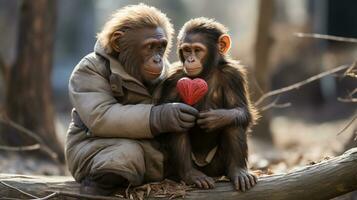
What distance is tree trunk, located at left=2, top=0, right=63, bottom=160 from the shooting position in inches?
412

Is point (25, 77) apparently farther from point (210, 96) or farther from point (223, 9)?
point (223, 9)

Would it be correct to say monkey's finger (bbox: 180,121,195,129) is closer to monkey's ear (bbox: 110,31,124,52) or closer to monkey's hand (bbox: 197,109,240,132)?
monkey's hand (bbox: 197,109,240,132)

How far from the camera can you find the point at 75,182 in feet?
17.4

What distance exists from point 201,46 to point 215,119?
0.55 meters

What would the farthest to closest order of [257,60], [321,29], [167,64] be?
[321,29] < [257,60] < [167,64]

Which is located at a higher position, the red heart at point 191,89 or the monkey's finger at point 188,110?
the red heart at point 191,89

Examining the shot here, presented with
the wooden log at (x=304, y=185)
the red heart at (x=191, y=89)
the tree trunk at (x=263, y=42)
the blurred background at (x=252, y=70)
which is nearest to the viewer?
the wooden log at (x=304, y=185)

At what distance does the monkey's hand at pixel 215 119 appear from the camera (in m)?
5.04

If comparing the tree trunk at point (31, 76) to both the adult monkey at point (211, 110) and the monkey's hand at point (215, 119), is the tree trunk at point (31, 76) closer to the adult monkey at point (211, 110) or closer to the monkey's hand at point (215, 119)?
the adult monkey at point (211, 110)

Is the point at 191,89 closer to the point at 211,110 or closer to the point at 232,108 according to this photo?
the point at 211,110

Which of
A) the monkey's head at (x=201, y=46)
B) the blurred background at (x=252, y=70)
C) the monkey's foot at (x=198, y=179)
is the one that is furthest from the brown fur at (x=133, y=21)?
the blurred background at (x=252, y=70)

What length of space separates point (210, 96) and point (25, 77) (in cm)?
567

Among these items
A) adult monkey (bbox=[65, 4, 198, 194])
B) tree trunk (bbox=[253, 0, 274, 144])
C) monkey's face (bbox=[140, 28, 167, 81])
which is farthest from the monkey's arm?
tree trunk (bbox=[253, 0, 274, 144])

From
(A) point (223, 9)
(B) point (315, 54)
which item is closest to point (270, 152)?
(B) point (315, 54)
